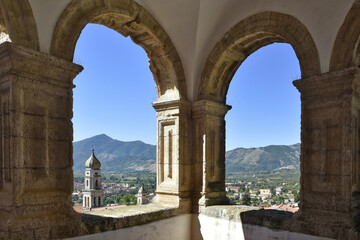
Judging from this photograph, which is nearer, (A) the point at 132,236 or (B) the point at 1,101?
(B) the point at 1,101

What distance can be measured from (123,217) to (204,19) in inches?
128

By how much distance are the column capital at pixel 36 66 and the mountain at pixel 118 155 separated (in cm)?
3607

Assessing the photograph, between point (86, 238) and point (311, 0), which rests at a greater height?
point (311, 0)

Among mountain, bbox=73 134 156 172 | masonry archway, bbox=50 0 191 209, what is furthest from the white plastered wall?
mountain, bbox=73 134 156 172

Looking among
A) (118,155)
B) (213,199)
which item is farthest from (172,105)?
(118,155)

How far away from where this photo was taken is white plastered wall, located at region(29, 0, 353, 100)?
10.6ft

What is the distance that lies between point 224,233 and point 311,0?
3.45 metres

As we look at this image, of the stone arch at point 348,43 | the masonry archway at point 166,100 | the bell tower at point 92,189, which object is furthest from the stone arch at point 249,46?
the bell tower at point 92,189

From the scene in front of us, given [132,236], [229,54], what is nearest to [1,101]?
[132,236]

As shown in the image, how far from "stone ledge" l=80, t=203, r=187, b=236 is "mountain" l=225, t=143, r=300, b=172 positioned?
117 ft

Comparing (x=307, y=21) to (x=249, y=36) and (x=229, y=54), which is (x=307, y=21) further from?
(x=229, y=54)

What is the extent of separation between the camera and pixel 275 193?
1124 inches

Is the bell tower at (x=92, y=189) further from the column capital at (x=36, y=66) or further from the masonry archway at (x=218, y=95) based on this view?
the column capital at (x=36, y=66)

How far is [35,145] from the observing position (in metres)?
3.03
